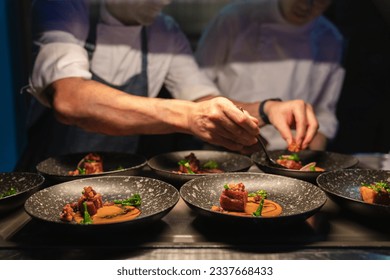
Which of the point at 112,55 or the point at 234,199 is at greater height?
the point at 112,55

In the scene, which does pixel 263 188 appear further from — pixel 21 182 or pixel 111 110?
pixel 21 182

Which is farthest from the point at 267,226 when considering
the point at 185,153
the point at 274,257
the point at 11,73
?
the point at 11,73

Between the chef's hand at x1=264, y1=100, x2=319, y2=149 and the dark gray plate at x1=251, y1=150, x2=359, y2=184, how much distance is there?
0.15 m

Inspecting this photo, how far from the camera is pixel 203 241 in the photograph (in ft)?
4.24

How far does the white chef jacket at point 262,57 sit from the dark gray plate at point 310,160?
0.80 m

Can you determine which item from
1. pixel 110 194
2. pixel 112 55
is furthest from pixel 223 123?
pixel 112 55

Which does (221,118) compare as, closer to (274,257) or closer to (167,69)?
(274,257)

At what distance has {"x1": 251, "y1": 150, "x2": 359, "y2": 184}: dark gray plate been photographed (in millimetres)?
1830

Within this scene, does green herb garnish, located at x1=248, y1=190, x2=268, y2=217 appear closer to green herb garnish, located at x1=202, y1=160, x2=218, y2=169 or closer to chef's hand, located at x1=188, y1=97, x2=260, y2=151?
chef's hand, located at x1=188, y1=97, x2=260, y2=151

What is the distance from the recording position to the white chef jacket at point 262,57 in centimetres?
304

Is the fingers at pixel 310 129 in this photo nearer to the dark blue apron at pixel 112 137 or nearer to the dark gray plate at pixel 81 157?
the dark gray plate at pixel 81 157

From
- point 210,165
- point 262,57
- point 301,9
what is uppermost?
point 301,9

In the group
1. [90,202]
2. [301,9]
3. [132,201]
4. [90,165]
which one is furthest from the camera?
[301,9]

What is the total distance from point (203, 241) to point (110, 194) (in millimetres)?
525
